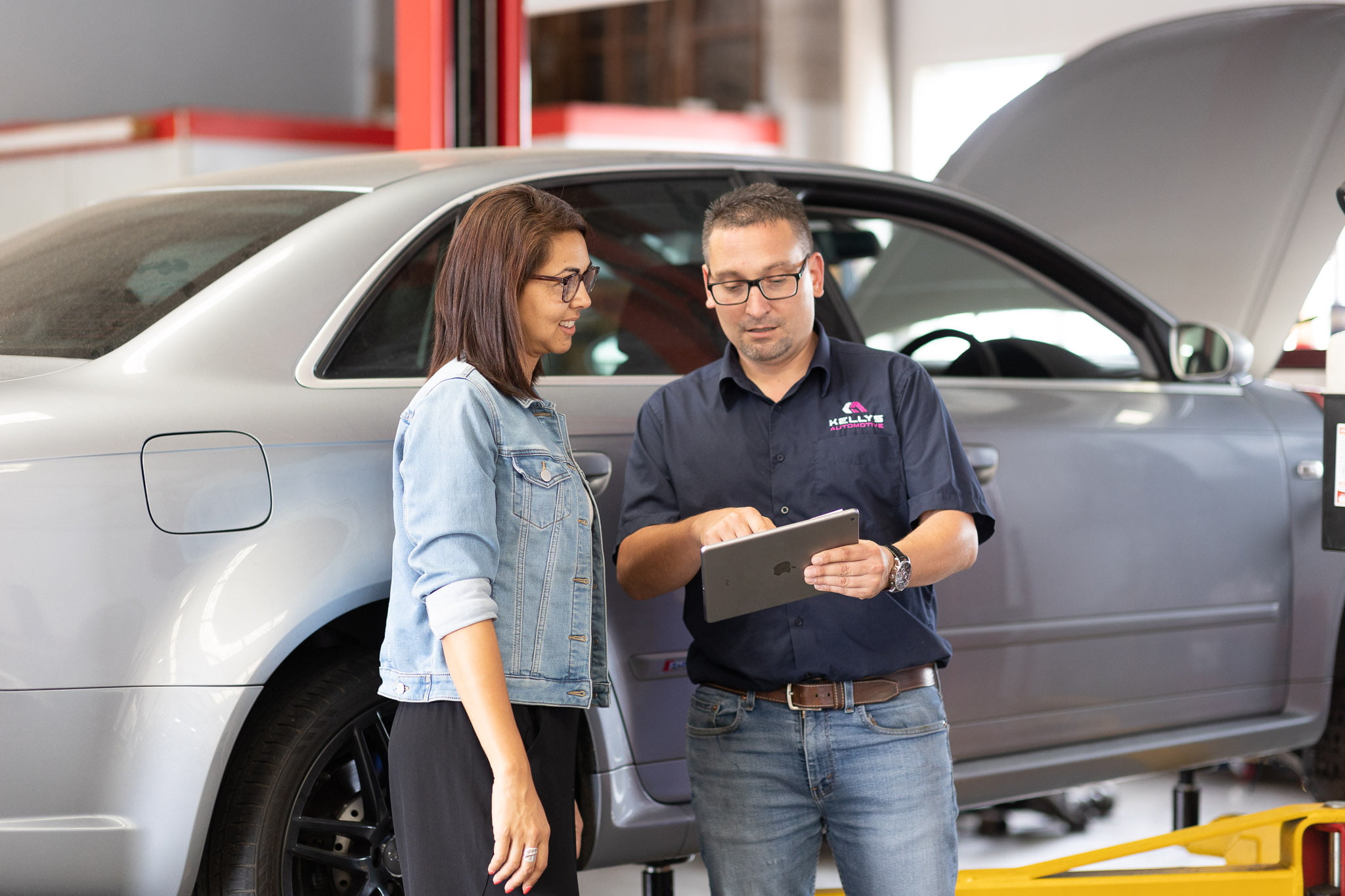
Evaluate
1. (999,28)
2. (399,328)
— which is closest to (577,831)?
(399,328)

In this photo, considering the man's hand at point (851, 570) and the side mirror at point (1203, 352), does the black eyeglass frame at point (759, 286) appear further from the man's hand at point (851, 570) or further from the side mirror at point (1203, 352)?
the side mirror at point (1203, 352)

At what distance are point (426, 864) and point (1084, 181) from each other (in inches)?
133

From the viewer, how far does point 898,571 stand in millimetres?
1864

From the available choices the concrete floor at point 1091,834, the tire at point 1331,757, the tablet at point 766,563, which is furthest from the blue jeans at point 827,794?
the tire at point 1331,757

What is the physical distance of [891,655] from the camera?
200 centimetres

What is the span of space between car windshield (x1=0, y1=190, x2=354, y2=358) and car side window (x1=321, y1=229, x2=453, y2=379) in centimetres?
19

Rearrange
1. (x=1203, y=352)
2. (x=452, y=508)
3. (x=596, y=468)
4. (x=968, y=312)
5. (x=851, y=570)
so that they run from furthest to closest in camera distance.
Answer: (x=968, y=312)
(x=1203, y=352)
(x=596, y=468)
(x=851, y=570)
(x=452, y=508)

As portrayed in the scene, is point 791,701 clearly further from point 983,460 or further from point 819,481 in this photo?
point 983,460

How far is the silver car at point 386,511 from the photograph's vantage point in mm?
1887

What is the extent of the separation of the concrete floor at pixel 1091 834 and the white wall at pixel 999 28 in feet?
13.3

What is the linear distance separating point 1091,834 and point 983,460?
60.1 inches

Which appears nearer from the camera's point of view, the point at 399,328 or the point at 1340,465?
the point at 399,328

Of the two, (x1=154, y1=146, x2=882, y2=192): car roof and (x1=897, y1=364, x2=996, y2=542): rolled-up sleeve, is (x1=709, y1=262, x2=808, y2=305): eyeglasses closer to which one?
(x1=897, y1=364, x2=996, y2=542): rolled-up sleeve

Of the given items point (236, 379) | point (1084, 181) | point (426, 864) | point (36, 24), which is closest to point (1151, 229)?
point (1084, 181)
